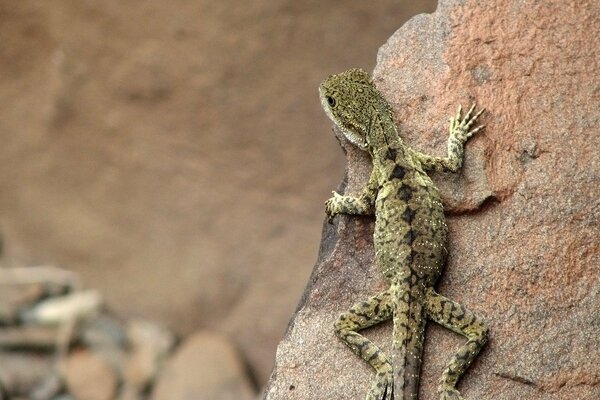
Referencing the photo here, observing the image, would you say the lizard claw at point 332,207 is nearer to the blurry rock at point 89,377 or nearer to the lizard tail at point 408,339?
the lizard tail at point 408,339

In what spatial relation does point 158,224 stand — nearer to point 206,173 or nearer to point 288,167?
point 206,173

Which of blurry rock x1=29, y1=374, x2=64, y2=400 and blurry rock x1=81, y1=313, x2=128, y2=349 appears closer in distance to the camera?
blurry rock x1=29, y1=374, x2=64, y2=400

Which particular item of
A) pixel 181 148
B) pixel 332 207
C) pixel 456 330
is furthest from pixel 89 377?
pixel 456 330

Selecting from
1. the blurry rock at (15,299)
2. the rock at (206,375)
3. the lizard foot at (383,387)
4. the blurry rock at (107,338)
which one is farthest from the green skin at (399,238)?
the blurry rock at (15,299)

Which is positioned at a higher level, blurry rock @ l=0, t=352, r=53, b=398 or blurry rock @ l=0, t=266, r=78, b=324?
blurry rock @ l=0, t=266, r=78, b=324

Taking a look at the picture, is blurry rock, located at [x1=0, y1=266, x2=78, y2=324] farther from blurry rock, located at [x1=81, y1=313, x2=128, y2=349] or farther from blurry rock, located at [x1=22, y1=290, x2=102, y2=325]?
blurry rock, located at [x1=81, y1=313, x2=128, y2=349]

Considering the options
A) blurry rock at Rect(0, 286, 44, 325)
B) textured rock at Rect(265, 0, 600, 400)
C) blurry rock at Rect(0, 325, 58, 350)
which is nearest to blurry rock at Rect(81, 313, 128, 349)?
blurry rock at Rect(0, 325, 58, 350)

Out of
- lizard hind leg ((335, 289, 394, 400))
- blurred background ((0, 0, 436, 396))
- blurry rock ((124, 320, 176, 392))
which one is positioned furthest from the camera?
blurry rock ((124, 320, 176, 392))

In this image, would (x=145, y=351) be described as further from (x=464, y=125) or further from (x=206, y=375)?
(x=464, y=125)
